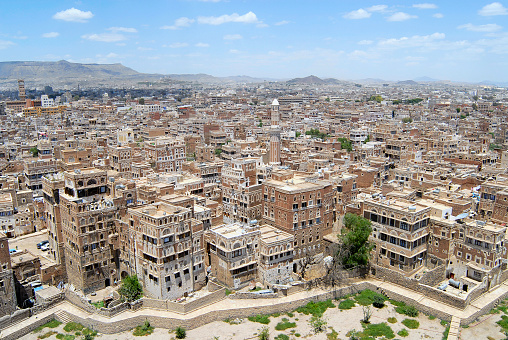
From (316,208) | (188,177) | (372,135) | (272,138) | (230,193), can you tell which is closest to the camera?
(316,208)

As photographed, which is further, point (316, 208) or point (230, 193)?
point (230, 193)

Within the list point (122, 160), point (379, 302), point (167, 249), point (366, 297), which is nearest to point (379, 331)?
point (379, 302)

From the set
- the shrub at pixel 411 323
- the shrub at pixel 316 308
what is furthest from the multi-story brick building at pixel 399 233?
the shrub at pixel 316 308

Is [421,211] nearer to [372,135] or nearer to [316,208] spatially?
[316,208]

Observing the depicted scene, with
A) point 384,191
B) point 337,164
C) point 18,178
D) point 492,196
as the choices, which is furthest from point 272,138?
point 18,178

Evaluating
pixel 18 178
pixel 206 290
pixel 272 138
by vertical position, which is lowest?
pixel 206 290

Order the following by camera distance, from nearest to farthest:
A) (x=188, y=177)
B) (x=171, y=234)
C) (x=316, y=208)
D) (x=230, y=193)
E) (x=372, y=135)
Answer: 1. (x=171, y=234)
2. (x=316, y=208)
3. (x=230, y=193)
4. (x=188, y=177)
5. (x=372, y=135)
